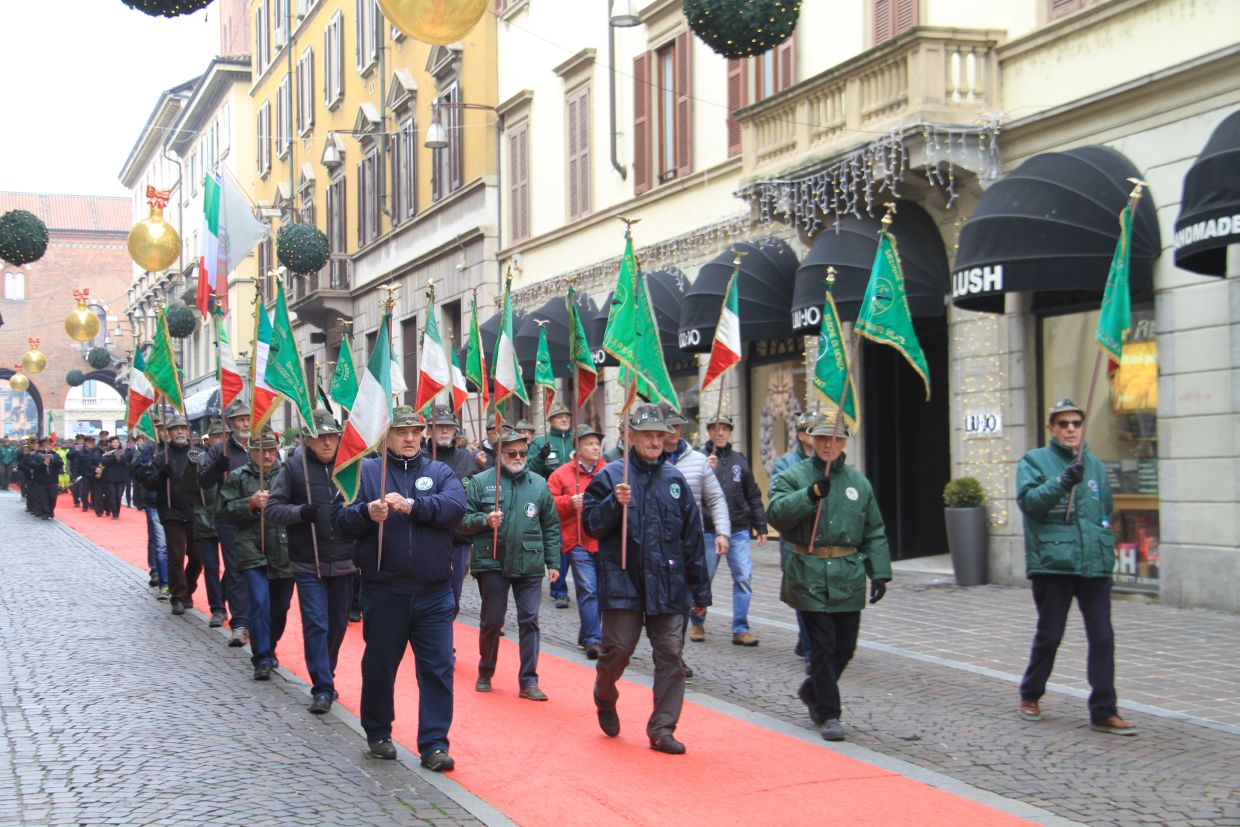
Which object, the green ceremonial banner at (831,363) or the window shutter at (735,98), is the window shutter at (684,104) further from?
the green ceremonial banner at (831,363)

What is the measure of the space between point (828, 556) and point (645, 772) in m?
1.74

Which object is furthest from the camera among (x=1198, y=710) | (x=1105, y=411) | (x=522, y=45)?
(x=522, y=45)

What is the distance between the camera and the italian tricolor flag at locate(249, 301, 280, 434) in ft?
35.6

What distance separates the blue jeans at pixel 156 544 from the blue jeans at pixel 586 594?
5825 mm

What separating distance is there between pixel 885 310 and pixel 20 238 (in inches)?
615

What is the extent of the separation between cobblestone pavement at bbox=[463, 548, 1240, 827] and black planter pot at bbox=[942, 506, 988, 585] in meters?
0.89

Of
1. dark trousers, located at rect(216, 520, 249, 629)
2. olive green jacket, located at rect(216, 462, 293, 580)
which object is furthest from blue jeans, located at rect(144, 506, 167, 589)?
olive green jacket, located at rect(216, 462, 293, 580)

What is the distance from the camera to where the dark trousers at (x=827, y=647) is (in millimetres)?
8195

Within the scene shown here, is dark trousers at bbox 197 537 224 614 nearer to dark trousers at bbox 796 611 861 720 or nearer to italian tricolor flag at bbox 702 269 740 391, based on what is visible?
italian tricolor flag at bbox 702 269 740 391

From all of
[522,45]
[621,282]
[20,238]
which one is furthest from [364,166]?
[621,282]

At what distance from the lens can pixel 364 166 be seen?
3931 centimetres

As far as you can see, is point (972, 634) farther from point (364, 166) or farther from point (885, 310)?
point (364, 166)

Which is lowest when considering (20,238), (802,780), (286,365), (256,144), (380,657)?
(802,780)

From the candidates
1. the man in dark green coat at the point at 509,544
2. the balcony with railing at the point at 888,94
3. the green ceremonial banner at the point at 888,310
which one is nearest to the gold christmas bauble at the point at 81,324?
the balcony with railing at the point at 888,94
